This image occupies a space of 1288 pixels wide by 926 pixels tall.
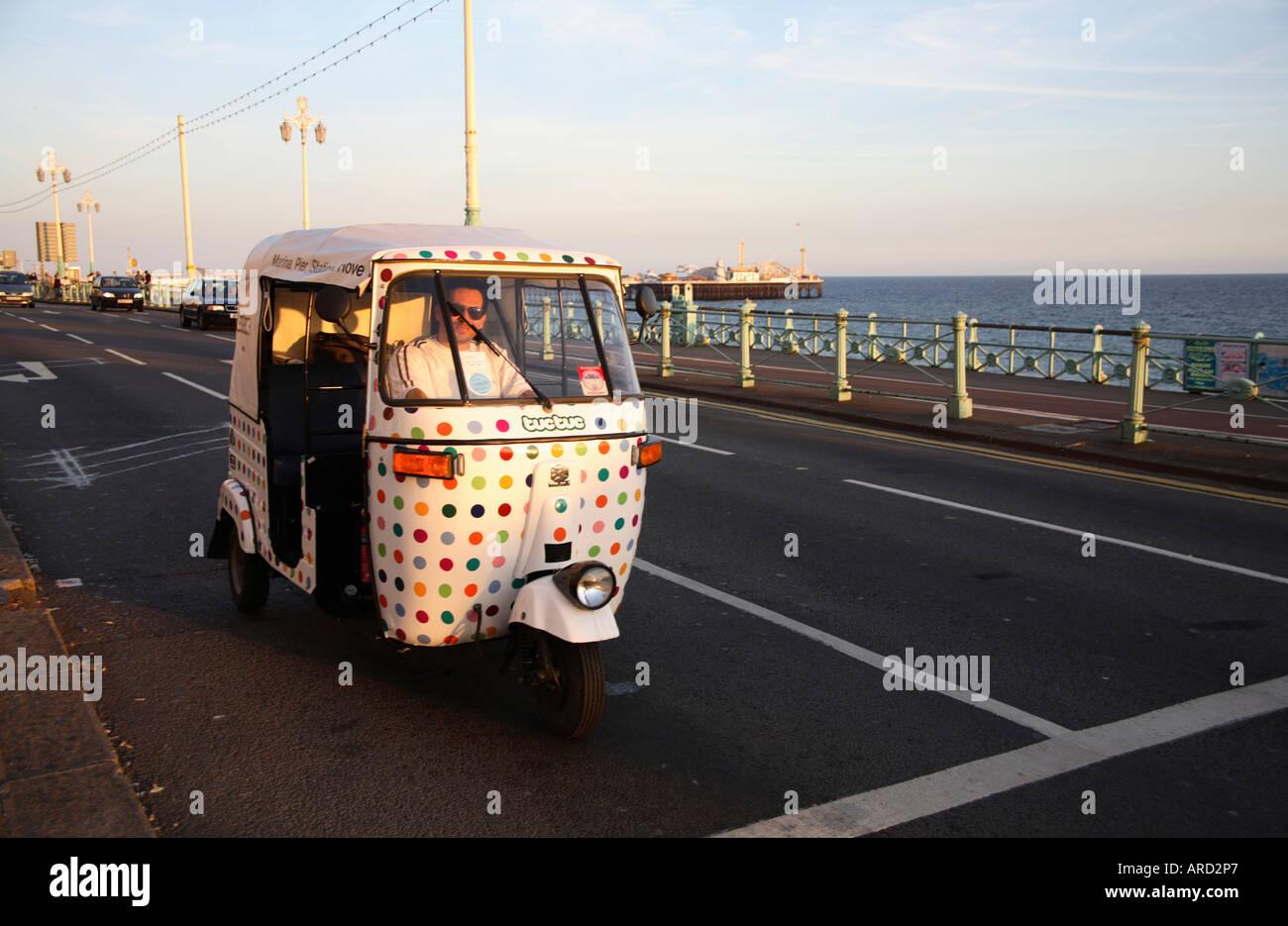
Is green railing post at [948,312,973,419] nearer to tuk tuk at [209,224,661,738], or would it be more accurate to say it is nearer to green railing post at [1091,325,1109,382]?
green railing post at [1091,325,1109,382]

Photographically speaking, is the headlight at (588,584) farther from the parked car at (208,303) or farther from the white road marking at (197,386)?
the parked car at (208,303)

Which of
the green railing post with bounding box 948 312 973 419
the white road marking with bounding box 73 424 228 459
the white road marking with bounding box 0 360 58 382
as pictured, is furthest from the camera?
the white road marking with bounding box 0 360 58 382

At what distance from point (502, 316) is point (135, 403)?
532 inches

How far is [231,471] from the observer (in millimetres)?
7250

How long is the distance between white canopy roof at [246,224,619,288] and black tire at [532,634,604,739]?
6.18 feet

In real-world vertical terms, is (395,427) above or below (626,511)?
above

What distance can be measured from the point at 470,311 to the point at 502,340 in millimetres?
237

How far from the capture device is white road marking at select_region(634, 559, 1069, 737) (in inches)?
211

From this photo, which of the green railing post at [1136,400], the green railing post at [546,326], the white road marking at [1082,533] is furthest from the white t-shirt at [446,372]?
the green railing post at [1136,400]

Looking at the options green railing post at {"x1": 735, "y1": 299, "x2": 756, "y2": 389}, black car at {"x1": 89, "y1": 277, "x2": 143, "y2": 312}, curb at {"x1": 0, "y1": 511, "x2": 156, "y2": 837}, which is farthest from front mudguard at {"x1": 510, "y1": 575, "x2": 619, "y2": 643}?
black car at {"x1": 89, "y1": 277, "x2": 143, "y2": 312}
